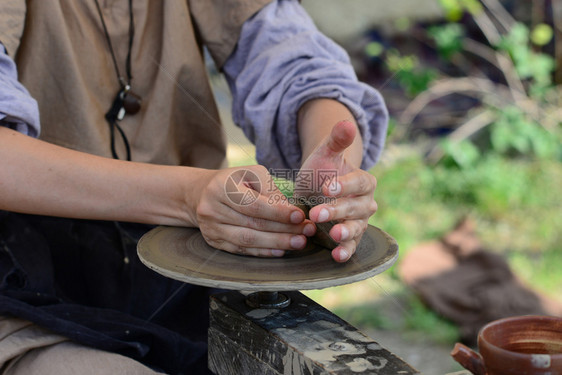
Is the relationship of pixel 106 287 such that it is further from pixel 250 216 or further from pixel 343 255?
pixel 343 255

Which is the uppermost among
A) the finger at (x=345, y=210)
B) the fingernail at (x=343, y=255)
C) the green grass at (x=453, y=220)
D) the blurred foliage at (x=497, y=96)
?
the finger at (x=345, y=210)

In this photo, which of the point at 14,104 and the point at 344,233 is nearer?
the point at 344,233

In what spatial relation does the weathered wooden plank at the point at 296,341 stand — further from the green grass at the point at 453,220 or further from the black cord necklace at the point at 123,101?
the green grass at the point at 453,220

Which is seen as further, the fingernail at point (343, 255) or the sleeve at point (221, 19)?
the sleeve at point (221, 19)

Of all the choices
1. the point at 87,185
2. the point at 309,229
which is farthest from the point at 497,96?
the point at 87,185

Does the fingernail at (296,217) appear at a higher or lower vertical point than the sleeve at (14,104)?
lower

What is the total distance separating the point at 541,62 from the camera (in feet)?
12.9

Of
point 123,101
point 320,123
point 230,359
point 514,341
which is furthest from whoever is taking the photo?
point 123,101

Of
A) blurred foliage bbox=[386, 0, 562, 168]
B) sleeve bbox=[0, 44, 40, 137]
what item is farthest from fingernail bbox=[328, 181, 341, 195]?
blurred foliage bbox=[386, 0, 562, 168]

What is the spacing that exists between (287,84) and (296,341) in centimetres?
71

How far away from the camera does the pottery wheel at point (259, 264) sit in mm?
1023

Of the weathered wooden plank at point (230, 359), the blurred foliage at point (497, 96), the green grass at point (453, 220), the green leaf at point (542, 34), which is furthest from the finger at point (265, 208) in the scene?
the green leaf at point (542, 34)

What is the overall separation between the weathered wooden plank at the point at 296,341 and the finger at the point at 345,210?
0.20m

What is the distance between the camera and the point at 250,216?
116 cm
